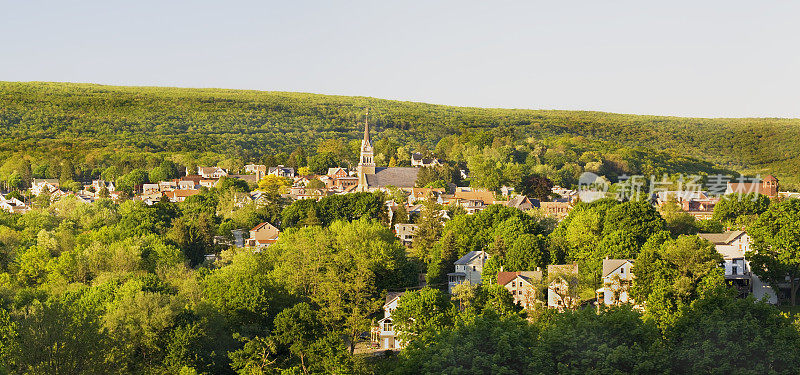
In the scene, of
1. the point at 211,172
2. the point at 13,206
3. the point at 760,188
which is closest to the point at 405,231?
the point at 760,188

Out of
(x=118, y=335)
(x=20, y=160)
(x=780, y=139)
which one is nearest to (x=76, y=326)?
(x=118, y=335)

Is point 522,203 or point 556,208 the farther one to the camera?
point 556,208

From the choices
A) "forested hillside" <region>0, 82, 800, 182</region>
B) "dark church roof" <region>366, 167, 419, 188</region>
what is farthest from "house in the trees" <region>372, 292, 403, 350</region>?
"forested hillside" <region>0, 82, 800, 182</region>

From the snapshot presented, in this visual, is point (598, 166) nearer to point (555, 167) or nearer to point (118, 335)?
point (555, 167)

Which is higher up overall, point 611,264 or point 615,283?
point 611,264

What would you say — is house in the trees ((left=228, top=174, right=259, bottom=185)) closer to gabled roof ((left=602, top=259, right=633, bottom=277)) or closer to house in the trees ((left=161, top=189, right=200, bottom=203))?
house in the trees ((left=161, top=189, right=200, bottom=203))

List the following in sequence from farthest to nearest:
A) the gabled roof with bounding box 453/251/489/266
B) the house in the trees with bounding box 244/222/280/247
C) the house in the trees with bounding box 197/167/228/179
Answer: the house in the trees with bounding box 197/167/228/179, the house in the trees with bounding box 244/222/280/247, the gabled roof with bounding box 453/251/489/266

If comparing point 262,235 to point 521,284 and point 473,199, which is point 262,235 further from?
point 521,284
